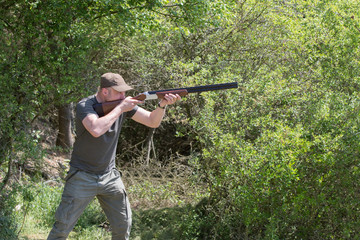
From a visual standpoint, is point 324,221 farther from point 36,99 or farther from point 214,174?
point 36,99

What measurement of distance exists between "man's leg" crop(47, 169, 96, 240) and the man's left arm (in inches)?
34.6

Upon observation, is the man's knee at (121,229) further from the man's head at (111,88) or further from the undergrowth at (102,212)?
the undergrowth at (102,212)

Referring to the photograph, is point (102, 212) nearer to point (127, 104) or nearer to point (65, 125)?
point (127, 104)

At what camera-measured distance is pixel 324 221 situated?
5.36 metres

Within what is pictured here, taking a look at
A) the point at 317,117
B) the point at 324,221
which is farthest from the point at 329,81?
the point at 324,221

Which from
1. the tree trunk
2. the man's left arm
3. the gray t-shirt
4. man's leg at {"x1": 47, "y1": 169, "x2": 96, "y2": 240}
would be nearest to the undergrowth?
man's leg at {"x1": 47, "y1": 169, "x2": 96, "y2": 240}

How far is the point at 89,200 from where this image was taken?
4.49m

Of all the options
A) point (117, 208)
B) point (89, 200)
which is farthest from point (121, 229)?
point (89, 200)

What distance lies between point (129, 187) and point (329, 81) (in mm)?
4268

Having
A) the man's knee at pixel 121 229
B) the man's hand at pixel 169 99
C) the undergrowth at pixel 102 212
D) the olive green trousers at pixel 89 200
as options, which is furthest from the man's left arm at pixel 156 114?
the undergrowth at pixel 102 212

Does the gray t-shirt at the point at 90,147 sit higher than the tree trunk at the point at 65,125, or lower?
higher

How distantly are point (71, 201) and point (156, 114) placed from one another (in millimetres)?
1232

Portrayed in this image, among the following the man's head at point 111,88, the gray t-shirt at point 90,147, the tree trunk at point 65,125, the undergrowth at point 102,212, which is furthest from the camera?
the tree trunk at point 65,125

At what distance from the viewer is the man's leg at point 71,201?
4285 millimetres
